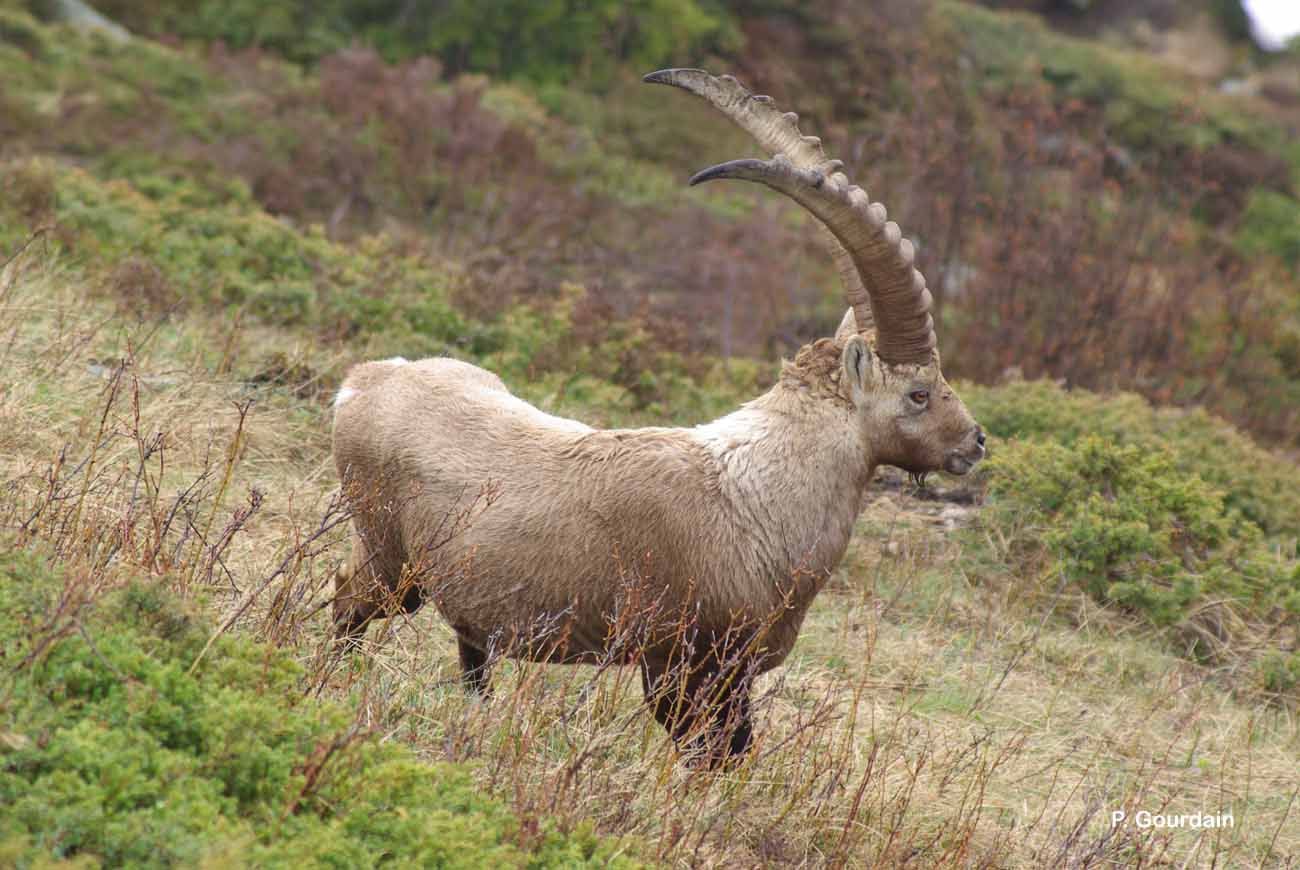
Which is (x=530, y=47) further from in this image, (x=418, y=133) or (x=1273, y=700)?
(x=1273, y=700)

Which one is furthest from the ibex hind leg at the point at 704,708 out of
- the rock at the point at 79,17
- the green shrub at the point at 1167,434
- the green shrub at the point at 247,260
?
the rock at the point at 79,17

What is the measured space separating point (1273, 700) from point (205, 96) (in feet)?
41.7

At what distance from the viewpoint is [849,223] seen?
4660 millimetres

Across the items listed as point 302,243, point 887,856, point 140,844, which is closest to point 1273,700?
point 887,856

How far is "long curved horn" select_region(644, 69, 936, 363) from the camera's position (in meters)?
4.57

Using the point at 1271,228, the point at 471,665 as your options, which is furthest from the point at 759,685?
the point at 1271,228

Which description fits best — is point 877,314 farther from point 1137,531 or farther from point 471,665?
point 1137,531

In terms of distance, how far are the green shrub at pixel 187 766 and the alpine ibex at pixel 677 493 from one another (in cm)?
77

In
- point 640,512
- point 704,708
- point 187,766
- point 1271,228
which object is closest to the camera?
point 187,766

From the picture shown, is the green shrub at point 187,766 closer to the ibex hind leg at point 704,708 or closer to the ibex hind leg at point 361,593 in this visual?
the ibex hind leg at point 704,708

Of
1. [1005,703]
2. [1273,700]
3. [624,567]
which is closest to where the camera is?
[624,567]

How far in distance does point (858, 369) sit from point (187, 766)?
8.99 ft

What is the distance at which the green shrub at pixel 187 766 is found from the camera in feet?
10.1

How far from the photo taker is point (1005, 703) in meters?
6.33
